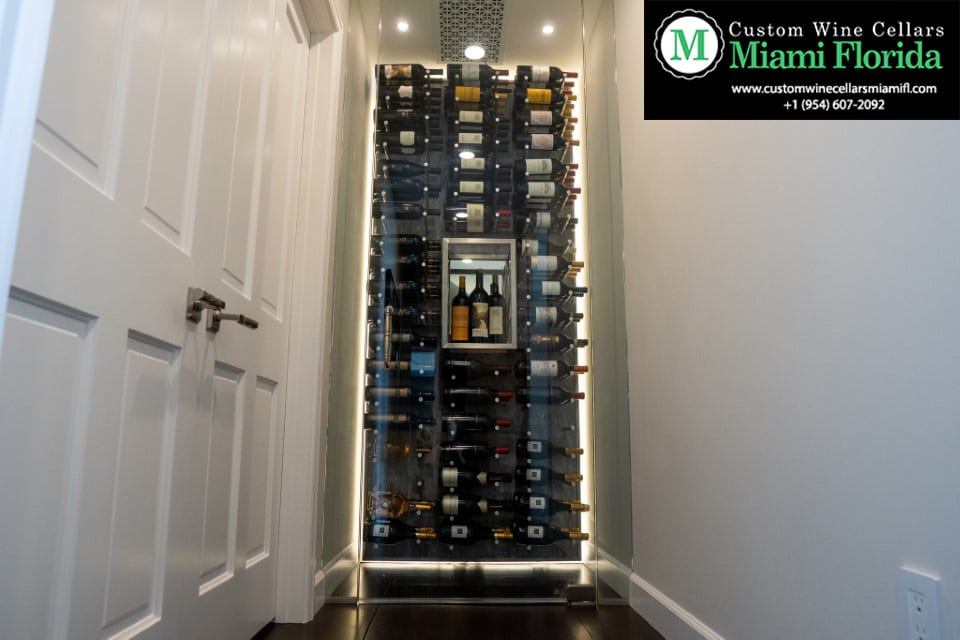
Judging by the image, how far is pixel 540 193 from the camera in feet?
9.35

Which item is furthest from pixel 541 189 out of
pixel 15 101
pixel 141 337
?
pixel 15 101

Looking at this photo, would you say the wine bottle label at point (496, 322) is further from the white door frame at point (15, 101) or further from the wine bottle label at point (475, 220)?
the white door frame at point (15, 101)

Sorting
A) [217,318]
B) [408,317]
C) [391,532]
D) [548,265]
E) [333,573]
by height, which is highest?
[548,265]

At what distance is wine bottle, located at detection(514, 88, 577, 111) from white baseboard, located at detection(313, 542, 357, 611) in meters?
2.05

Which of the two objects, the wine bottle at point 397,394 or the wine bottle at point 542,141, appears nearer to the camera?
the wine bottle at point 397,394

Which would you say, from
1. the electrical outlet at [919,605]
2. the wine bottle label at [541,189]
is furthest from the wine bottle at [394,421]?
the electrical outlet at [919,605]

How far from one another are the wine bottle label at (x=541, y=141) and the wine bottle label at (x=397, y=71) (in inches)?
24.9

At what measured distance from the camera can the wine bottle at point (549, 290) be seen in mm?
2727

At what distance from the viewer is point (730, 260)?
151cm

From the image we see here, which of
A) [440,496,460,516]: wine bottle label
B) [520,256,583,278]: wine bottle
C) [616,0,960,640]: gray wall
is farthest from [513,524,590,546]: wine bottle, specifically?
[520,256,583,278]: wine bottle

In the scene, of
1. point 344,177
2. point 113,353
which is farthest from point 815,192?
point 344,177

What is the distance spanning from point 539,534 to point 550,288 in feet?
3.39

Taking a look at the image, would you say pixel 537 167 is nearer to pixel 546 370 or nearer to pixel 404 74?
pixel 404 74

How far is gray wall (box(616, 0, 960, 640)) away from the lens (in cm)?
90
